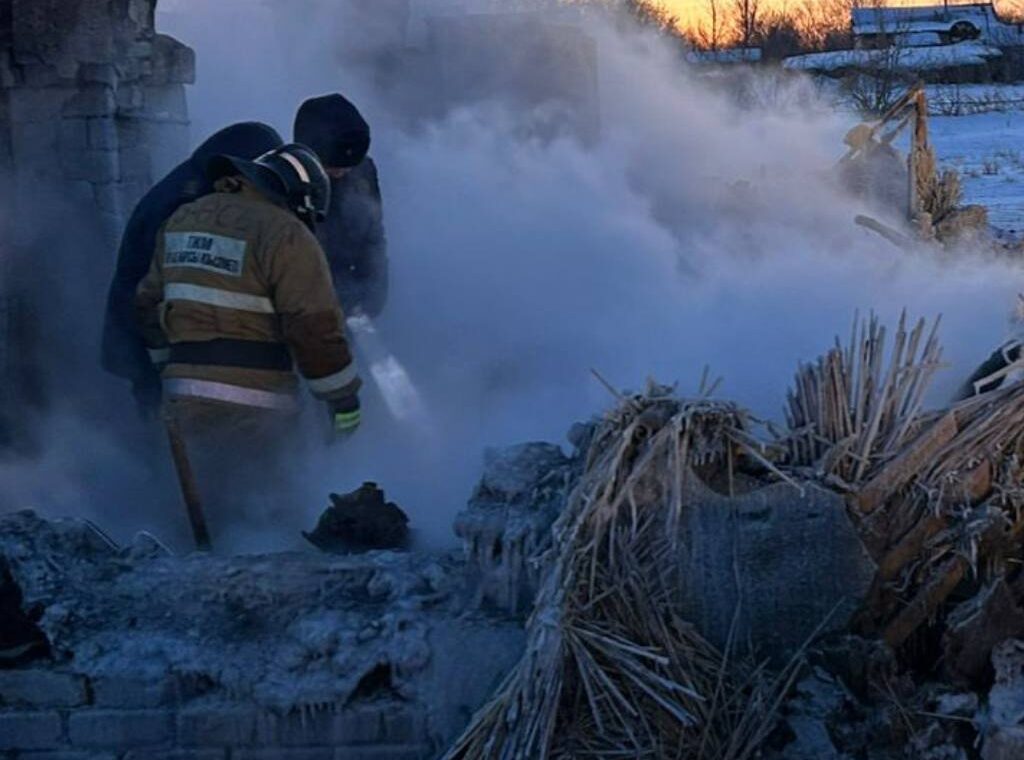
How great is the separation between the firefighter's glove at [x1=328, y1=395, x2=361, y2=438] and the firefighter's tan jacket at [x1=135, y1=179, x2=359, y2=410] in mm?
24

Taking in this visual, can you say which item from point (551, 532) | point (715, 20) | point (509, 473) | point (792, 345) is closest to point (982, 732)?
point (551, 532)

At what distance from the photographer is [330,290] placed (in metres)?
4.81

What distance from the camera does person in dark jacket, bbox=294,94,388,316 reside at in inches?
225

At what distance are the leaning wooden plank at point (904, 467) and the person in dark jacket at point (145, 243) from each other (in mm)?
2672

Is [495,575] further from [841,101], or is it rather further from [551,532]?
[841,101]

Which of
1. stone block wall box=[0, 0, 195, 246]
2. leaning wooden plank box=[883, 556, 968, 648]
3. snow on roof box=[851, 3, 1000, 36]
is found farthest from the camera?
snow on roof box=[851, 3, 1000, 36]

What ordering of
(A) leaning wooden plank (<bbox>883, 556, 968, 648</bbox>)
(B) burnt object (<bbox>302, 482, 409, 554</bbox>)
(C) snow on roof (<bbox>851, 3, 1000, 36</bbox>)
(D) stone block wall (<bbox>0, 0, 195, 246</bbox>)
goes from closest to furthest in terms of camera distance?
(A) leaning wooden plank (<bbox>883, 556, 968, 648</bbox>), (B) burnt object (<bbox>302, 482, 409, 554</bbox>), (D) stone block wall (<bbox>0, 0, 195, 246</bbox>), (C) snow on roof (<bbox>851, 3, 1000, 36</bbox>)

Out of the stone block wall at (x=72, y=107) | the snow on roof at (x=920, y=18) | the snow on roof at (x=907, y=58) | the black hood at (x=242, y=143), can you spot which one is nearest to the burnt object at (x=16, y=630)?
the black hood at (x=242, y=143)

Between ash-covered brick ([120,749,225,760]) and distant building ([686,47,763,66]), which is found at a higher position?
distant building ([686,47,763,66])

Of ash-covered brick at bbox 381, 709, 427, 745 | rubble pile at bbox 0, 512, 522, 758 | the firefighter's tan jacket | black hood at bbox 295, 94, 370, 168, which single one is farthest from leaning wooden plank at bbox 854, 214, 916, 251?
ash-covered brick at bbox 381, 709, 427, 745

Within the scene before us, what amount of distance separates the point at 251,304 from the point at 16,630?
1.32 m

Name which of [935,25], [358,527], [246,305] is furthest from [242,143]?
[935,25]

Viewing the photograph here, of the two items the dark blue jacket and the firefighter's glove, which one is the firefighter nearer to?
the firefighter's glove

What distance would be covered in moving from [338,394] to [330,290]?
367 mm
